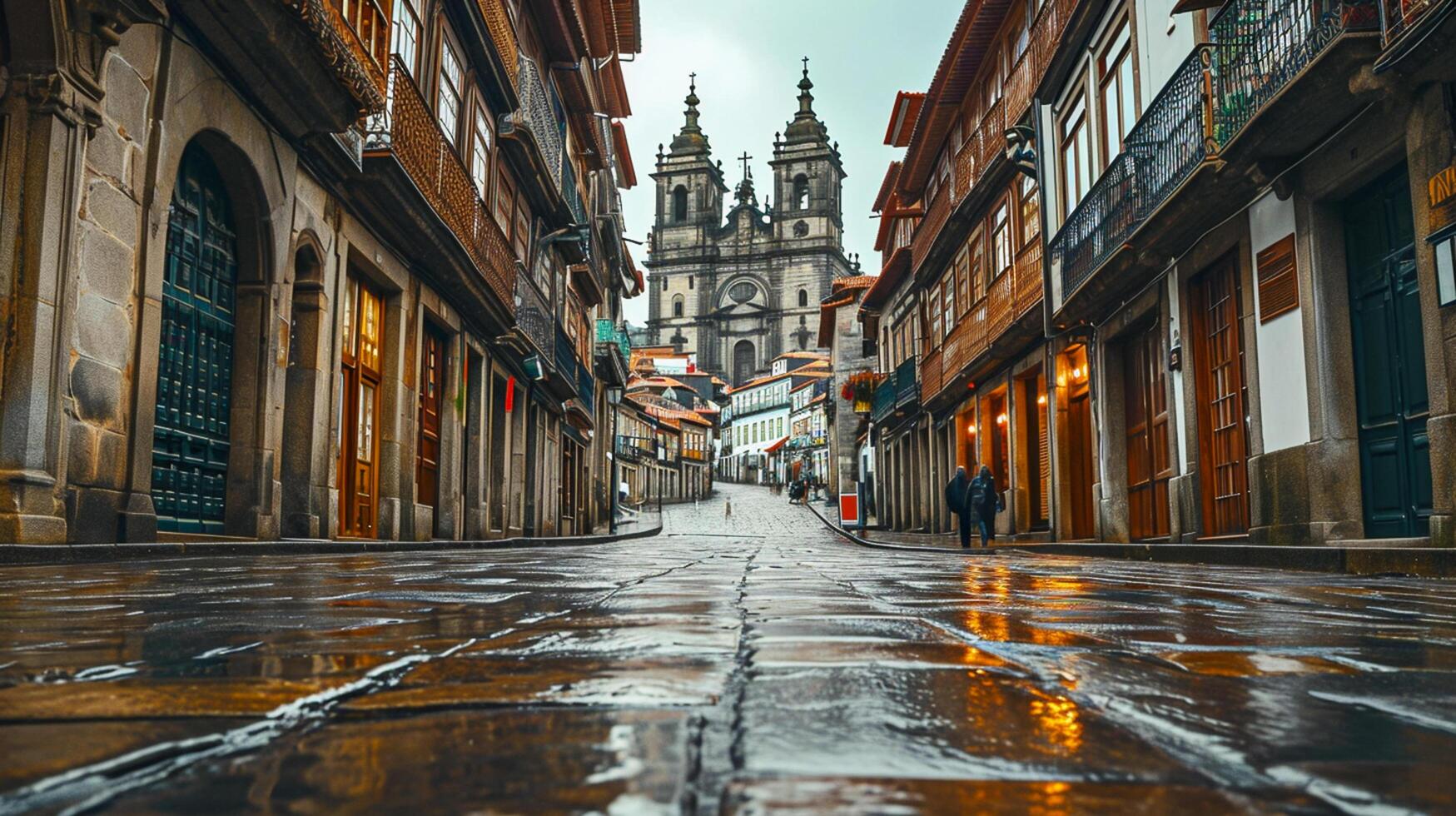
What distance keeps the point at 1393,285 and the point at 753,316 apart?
339 ft

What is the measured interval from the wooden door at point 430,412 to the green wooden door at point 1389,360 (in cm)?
1092

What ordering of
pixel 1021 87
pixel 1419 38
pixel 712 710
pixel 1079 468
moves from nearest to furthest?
pixel 712 710 < pixel 1419 38 < pixel 1079 468 < pixel 1021 87

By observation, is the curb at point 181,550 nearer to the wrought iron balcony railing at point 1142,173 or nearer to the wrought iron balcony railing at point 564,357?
the wrought iron balcony railing at point 1142,173

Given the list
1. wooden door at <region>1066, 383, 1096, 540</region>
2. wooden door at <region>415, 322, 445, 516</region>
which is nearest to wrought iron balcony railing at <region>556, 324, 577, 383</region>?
wooden door at <region>415, 322, 445, 516</region>

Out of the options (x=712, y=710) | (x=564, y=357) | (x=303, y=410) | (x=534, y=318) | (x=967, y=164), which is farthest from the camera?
(x=564, y=357)

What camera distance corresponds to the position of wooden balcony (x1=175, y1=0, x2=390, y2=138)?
8328 millimetres

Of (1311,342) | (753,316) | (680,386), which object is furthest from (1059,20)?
(753,316)

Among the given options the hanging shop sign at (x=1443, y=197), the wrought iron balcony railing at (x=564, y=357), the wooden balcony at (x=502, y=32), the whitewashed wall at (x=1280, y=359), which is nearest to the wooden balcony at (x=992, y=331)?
the whitewashed wall at (x=1280, y=359)

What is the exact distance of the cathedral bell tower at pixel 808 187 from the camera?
110 meters

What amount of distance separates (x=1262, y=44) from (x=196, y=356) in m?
9.06

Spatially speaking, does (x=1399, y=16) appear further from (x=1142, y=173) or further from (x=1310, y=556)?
(x=1142, y=173)

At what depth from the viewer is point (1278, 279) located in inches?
388

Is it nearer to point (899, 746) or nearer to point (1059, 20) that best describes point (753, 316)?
point (1059, 20)

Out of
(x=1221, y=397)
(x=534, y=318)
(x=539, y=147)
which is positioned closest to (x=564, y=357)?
(x=534, y=318)
